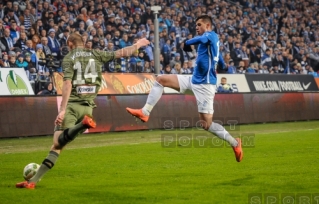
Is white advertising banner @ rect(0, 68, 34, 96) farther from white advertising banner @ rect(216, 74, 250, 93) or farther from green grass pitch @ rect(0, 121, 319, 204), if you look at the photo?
white advertising banner @ rect(216, 74, 250, 93)

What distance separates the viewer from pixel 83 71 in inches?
368

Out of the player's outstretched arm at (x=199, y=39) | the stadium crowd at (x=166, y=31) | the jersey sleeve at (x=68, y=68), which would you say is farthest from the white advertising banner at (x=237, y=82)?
the jersey sleeve at (x=68, y=68)

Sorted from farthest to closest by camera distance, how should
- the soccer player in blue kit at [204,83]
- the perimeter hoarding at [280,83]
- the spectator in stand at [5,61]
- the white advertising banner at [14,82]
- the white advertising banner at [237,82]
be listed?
the perimeter hoarding at [280,83], the white advertising banner at [237,82], the spectator in stand at [5,61], the white advertising banner at [14,82], the soccer player in blue kit at [204,83]

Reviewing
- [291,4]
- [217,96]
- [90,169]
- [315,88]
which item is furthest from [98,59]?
[291,4]

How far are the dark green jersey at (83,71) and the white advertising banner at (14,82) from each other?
10.8 metres

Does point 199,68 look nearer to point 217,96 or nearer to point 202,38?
point 202,38

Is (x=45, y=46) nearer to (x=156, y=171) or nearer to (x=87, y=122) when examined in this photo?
(x=156, y=171)

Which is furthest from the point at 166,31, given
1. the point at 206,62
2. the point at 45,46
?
the point at 206,62

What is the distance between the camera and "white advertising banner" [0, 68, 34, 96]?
65.2 feet

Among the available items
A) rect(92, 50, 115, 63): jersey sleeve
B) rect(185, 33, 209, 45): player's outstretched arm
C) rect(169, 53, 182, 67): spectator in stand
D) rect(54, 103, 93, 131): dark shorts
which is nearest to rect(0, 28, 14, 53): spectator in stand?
rect(169, 53, 182, 67): spectator in stand

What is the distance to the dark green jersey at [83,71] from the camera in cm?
926

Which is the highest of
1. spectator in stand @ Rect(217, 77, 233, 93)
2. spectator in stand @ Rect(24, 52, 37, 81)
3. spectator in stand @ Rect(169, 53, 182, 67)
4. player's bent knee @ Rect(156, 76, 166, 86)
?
player's bent knee @ Rect(156, 76, 166, 86)

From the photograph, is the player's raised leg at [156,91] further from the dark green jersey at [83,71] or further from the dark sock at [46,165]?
the dark sock at [46,165]

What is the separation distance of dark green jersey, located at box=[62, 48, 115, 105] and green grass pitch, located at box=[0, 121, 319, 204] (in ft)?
4.50
